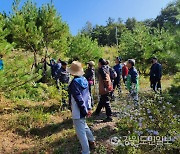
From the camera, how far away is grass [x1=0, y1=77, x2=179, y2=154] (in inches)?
237

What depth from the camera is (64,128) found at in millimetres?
7477

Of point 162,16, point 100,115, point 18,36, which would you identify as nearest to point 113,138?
point 100,115

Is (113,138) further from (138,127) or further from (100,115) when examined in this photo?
(100,115)

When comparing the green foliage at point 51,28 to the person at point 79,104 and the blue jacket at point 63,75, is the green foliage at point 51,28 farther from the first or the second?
the person at point 79,104

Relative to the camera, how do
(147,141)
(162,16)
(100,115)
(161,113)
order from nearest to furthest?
(147,141) < (161,113) < (100,115) < (162,16)

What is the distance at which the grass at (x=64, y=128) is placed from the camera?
237 inches

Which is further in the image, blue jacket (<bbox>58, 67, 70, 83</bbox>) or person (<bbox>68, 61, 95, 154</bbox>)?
blue jacket (<bbox>58, 67, 70, 83</bbox>)

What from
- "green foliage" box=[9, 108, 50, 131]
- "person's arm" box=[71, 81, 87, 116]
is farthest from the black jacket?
"person's arm" box=[71, 81, 87, 116]

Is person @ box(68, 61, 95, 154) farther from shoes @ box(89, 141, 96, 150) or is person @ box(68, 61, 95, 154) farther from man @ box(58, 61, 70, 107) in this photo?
man @ box(58, 61, 70, 107)

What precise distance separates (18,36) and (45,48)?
188 centimetres

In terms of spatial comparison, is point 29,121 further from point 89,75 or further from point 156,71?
point 156,71

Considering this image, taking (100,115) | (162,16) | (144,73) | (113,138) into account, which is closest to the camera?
(113,138)

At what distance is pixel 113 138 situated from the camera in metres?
6.08

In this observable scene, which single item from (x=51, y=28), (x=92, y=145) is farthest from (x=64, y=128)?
(x=51, y=28)
